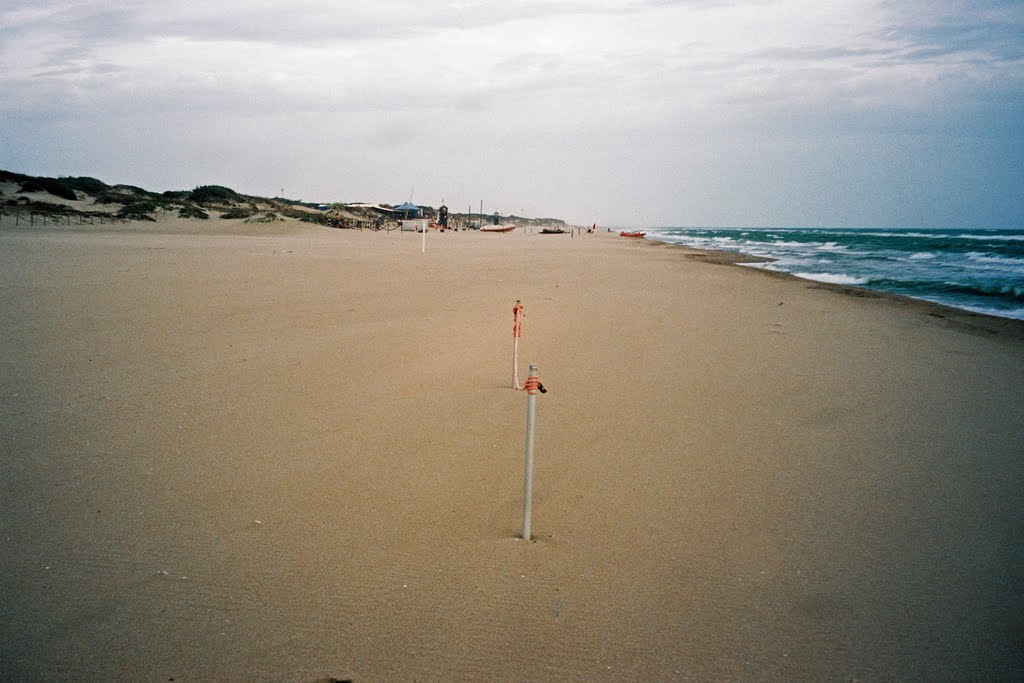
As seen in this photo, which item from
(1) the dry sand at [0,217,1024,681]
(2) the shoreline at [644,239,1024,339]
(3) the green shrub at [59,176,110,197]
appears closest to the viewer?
(1) the dry sand at [0,217,1024,681]

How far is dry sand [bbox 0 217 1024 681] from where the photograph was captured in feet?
Answer: 8.72

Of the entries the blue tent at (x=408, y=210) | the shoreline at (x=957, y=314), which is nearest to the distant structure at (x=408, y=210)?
the blue tent at (x=408, y=210)

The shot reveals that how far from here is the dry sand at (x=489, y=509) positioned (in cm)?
266

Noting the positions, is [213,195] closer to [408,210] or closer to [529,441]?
[408,210]

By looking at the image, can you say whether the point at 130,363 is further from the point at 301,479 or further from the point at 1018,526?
the point at 1018,526

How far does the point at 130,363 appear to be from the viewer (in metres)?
6.27

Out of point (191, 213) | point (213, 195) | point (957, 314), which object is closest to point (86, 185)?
point (213, 195)

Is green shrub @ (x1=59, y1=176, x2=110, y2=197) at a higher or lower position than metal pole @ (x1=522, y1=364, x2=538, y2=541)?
higher

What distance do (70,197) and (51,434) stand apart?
48.2 m

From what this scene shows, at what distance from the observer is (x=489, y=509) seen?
3764mm

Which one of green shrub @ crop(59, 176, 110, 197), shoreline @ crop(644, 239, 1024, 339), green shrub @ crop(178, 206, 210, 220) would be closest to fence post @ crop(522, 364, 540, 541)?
shoreline @ crop(644, 239, 1024, 339)

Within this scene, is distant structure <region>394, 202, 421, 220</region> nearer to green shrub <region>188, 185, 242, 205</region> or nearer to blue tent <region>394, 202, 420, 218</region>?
blue tent <region>394, 202, 420, 218</region>

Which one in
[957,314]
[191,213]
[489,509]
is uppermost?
[191,213]

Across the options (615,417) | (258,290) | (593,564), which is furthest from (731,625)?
(258,290)
